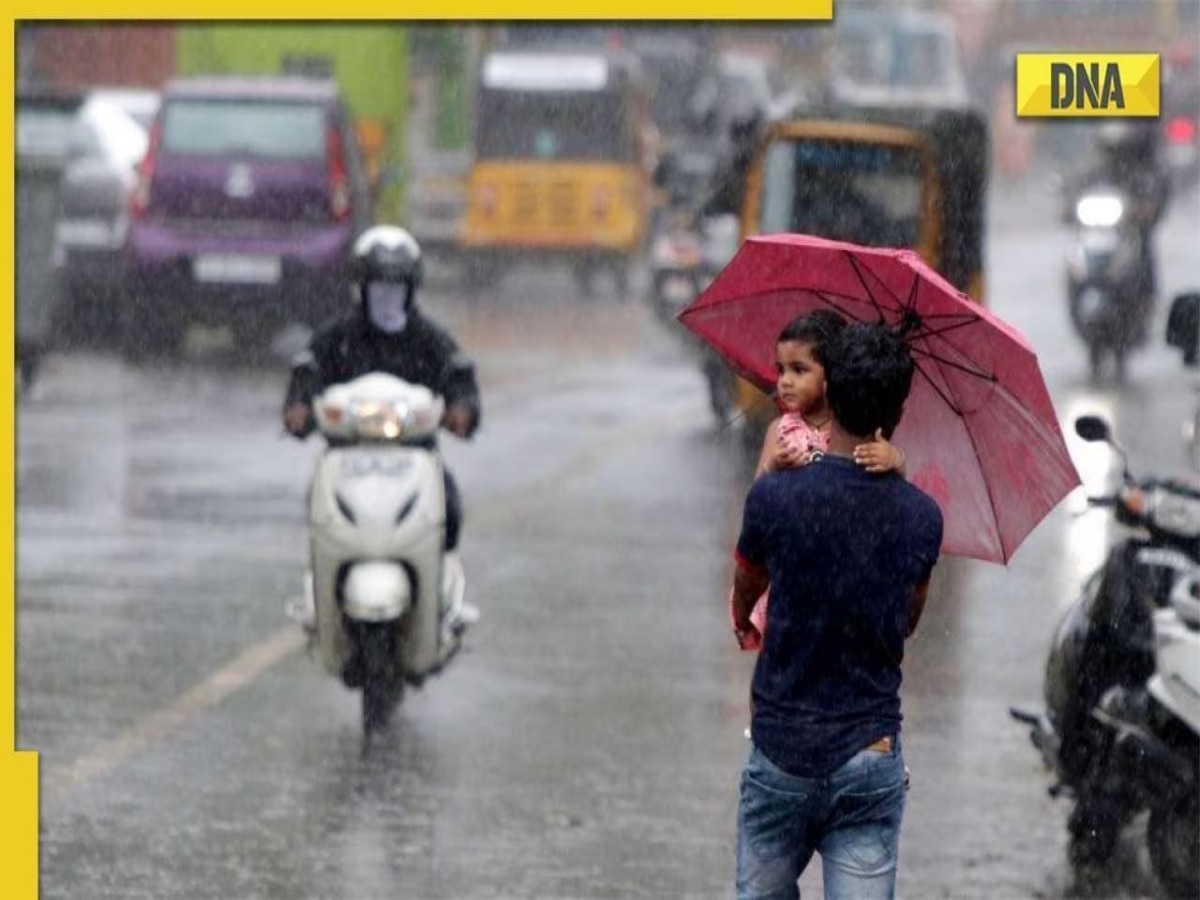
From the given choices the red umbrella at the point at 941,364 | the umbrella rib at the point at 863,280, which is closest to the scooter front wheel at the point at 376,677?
the red umbrella at the point at 941,364

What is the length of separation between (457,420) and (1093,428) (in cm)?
248

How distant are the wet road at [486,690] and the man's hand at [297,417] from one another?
0.86m

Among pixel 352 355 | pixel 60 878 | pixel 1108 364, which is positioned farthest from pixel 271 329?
pixel 60 878

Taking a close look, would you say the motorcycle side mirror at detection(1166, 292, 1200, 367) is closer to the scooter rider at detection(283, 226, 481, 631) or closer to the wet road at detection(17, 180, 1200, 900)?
the wet road at detection(17, 180, 1200, 900)

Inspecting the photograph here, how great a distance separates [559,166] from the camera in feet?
102

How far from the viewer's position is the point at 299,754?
8.88m

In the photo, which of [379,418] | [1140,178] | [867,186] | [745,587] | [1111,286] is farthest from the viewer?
[1140,178]

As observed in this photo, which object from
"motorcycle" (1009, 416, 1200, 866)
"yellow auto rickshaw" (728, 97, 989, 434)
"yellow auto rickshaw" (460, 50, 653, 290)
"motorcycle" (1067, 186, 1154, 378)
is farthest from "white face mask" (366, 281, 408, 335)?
"yellow auto rickshaw" (460, 50, 653, 290)

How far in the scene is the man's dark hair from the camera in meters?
4.98

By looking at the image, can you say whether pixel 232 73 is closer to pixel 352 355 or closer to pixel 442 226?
pixel 442 226

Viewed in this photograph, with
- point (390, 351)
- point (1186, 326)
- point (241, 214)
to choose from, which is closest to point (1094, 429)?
point (1186, 326)

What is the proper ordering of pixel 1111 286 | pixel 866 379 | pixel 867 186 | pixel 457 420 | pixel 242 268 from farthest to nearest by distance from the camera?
pixel 242 268 → pixel 1111 286 → pixel 867 186 → pixel 457 420 → pixel 866 379

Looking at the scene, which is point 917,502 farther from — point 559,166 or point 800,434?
point 559,166

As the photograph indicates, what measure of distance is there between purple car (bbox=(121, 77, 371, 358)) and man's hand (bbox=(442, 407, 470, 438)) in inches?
471
